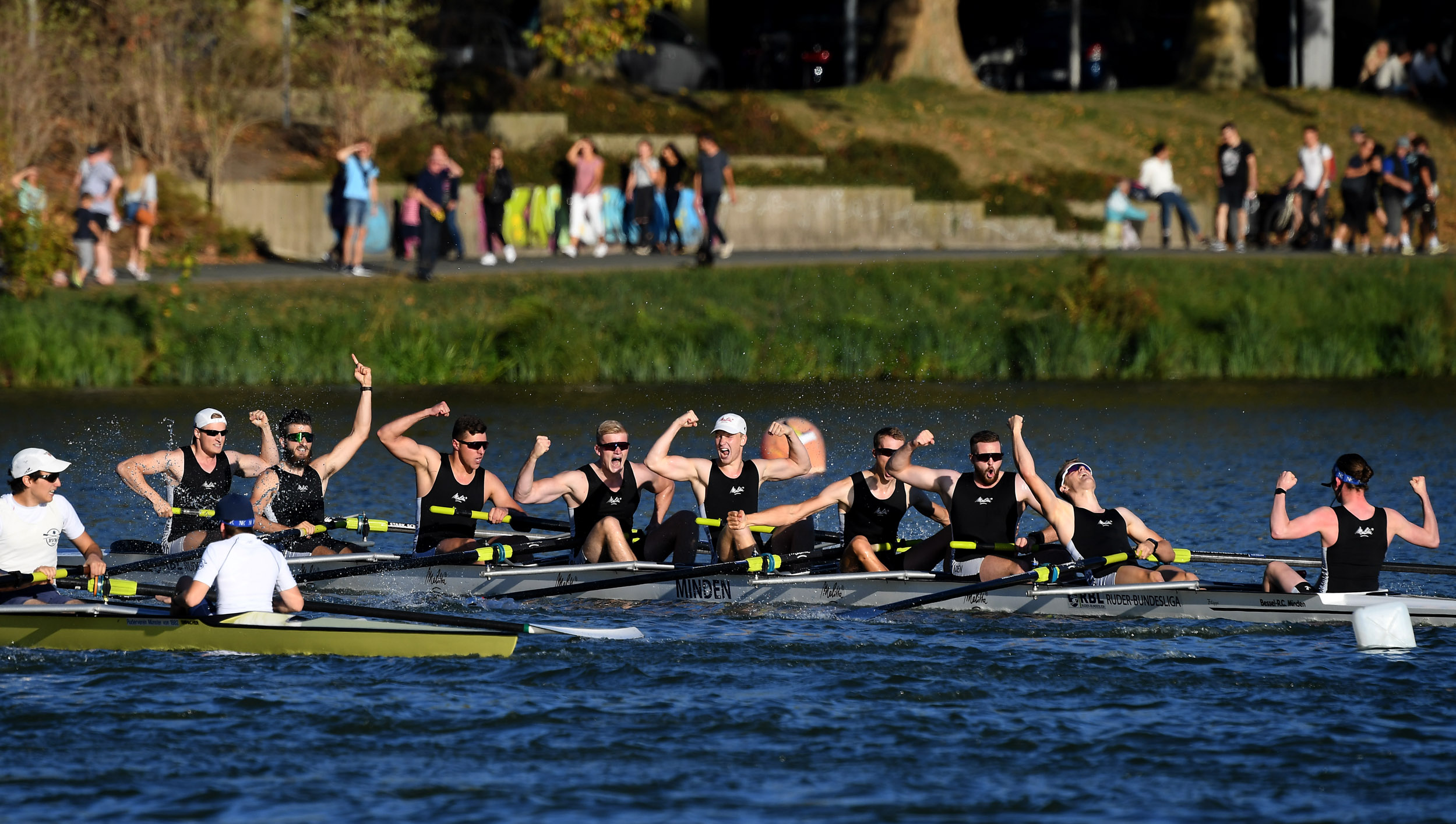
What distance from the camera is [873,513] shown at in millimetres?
14156

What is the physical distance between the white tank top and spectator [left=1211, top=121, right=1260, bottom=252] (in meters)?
19.6

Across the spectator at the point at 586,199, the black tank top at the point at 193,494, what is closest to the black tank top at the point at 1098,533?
the black tank top at the point at 193,494

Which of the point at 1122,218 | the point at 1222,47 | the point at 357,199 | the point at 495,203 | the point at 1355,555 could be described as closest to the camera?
the point at 1355,555

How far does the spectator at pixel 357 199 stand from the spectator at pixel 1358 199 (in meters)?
13.8

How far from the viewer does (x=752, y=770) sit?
10.2 metres

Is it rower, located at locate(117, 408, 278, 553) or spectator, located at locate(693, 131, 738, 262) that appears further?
spectator, located at locate(693, 131, 738, 262)

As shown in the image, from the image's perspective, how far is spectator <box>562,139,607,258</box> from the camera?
27.5 m

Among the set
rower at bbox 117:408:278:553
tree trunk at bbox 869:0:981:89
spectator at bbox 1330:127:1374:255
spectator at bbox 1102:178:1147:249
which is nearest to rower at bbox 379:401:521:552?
rower at bbox 117:408:278:553

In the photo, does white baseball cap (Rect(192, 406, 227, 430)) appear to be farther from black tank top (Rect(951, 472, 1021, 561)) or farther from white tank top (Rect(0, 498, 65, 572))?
black tank top (Rect(951, 472, 1021, 561))

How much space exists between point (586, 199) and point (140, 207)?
6.28m

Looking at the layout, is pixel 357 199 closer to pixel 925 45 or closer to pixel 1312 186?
pixel 1312 186

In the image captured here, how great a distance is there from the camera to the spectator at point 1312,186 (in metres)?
28.9

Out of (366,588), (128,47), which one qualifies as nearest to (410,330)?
(128,47)

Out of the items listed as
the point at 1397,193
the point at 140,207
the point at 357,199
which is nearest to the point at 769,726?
the point at 357,199
